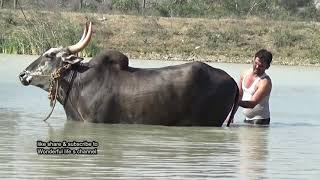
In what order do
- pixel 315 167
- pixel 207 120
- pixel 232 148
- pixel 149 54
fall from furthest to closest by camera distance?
pixel 149 54, pixel 207 120, pixel 232 148, pixel 315 167

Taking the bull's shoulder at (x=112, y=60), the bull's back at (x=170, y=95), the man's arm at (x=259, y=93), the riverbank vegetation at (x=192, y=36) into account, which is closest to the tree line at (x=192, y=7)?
the riverbank vegetation at (x=192, y=36)

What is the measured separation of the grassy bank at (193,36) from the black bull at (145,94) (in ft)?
64.7

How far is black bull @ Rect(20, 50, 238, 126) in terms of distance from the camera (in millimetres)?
11531

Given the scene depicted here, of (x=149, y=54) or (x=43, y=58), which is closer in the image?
(x=43, y=58)

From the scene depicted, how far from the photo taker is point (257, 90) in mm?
12328

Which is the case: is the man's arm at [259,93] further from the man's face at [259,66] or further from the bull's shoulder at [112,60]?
the bull's shoulder at [112,60]

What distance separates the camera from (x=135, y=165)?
8.31m

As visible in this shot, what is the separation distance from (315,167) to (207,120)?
317 centimetres

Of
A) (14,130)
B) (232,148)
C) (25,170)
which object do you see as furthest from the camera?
(14,130)

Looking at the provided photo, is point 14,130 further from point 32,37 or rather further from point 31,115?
point 32,37

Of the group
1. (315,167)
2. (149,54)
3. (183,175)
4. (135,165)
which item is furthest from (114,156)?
(149,54)

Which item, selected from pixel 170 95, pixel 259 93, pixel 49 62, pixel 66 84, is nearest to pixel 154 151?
pixel 170 95

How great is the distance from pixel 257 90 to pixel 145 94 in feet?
5.06

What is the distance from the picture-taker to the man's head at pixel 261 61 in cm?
1221
